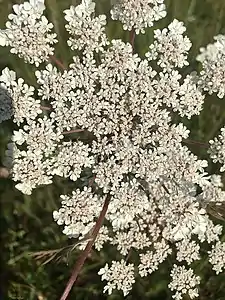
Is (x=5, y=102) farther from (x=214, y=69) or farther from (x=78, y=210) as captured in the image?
(x=214, y=69)

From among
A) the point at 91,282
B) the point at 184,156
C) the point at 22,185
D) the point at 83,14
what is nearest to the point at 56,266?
the point at 91,282

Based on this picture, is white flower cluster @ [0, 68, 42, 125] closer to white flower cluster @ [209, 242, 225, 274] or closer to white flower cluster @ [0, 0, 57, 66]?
white flower cluster @ [0, 0, 57, 66]

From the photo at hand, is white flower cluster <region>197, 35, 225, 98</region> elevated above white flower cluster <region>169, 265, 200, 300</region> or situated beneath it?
elevated above

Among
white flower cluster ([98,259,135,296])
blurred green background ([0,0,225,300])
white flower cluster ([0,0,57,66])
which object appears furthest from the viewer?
blurred green background ([0,0,225,300])

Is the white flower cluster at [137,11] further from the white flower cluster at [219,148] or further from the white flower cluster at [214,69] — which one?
the white flower cluster at [219,148]

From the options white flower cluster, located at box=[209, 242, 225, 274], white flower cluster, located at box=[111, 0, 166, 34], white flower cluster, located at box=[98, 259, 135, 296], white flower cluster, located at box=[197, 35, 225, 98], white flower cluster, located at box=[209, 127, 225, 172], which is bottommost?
white flower cluster, located at box=[98, 259, 135, 296]

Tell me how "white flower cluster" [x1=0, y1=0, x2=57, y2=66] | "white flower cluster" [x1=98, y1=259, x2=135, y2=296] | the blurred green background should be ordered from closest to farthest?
"white flower cluster" [x1=0, y1=0, x2=57, y2=66] → "white flower cluster" [x1=98, y1=259, x2=135, y2=296] → the blurred green background

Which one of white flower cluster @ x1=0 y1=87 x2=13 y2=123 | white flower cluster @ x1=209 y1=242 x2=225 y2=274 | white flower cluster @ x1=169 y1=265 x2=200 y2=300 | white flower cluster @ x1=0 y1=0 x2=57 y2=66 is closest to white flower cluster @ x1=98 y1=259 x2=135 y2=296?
white flower cluster @ x1=169 y1=265 x2=200 y2=300
